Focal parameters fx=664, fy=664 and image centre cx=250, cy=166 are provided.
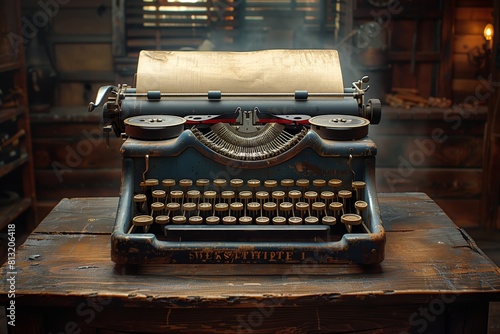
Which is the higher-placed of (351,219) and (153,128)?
(153,128)

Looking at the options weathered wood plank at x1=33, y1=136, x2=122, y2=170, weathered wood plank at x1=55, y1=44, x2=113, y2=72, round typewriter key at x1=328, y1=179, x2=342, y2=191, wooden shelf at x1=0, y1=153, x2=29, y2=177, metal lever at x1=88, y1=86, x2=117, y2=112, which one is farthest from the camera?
weathered wood plank at x1=55, y1=44, x2=113, y2=72

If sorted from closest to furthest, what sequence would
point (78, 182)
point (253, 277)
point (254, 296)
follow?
point (254, 296) < point (253, 277) < point (78, 182)

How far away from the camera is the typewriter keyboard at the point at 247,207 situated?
2299 mm

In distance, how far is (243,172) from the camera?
247 centimetres

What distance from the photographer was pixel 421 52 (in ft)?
18.5

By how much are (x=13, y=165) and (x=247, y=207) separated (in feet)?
9.20

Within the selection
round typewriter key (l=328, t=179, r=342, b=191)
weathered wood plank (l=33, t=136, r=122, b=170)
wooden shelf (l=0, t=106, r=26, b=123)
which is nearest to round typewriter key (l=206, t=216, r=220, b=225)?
round typewriter key (l=328, t=179, r=342, b=191)

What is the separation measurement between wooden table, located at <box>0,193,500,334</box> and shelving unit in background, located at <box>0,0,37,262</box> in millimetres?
2463

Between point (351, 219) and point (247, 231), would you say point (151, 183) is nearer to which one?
point (247, 231)

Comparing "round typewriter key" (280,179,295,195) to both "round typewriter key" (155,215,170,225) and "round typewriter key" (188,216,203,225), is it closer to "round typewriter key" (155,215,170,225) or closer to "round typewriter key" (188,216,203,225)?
"round typewriter key" (188,216,203,225)

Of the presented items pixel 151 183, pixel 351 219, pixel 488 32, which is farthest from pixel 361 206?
pixel 488 32

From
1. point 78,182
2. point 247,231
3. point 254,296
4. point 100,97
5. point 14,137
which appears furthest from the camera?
point 78,182

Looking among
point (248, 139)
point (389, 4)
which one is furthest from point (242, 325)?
point (389, 4)

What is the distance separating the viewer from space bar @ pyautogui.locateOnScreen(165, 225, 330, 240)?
229 cm
